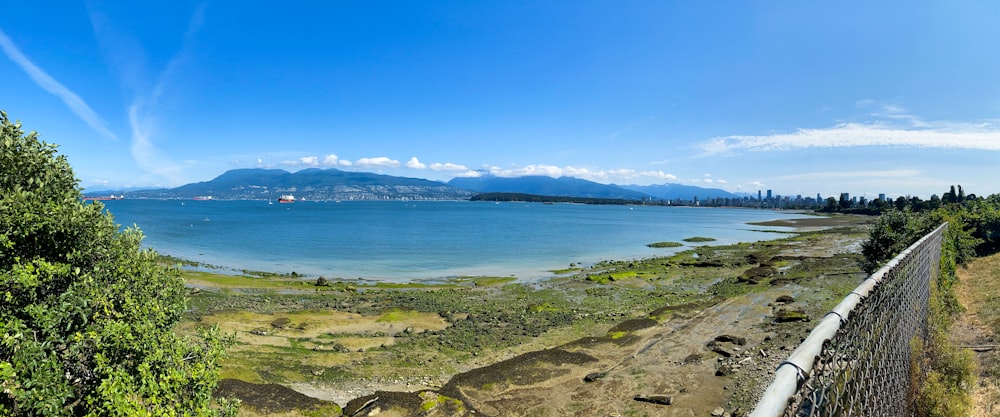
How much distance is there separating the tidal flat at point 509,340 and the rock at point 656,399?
9cm

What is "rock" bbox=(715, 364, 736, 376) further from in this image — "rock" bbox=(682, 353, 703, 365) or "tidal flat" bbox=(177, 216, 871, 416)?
"rock" bbox=(682, 353, 703, 365)

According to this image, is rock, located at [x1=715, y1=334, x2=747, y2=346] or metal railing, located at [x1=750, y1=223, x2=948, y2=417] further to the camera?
rock, located at [x1=715, y1=334, x2=747, y2=346]

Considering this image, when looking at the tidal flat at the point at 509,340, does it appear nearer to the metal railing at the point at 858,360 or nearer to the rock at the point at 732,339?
the rock at the point at 732,339

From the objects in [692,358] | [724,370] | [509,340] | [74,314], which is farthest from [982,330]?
[74,314]

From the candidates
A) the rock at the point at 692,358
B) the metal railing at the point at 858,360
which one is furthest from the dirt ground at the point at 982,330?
the rock at the point at 692,358

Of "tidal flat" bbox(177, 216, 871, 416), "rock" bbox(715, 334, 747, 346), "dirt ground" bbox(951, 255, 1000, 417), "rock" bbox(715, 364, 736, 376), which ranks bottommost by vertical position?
"tidal flat" bbox(177, 216, 871, 416)

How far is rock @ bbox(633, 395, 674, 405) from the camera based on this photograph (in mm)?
14109

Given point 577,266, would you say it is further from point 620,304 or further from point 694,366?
point 694,366

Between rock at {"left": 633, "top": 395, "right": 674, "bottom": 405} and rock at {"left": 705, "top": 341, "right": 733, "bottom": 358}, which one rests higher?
rock at {"left": 705, "top": 341, "right": 733, "bottom": 358}

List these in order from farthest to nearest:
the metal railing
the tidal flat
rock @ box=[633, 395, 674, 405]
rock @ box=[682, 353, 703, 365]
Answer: rock @ box=[682, 353, 703, 365], the tidal flat, rock @ box=[633, 395, 674, 405], the metal railing

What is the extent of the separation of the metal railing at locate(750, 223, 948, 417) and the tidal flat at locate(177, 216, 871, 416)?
29.5 feet

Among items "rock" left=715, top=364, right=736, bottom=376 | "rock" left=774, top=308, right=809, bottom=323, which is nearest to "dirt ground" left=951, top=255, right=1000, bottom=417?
"rock" left=774, top=308, right=809, bottom=323

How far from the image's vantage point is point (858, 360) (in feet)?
10.5

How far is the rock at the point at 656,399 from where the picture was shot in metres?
14.1
